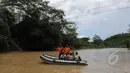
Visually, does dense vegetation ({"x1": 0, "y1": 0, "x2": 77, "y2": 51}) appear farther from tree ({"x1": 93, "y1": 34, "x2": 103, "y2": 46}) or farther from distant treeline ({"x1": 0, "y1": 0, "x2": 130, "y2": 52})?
tree ({"x1": 93, "y1": 34, "x2": 103, "y2": 46})

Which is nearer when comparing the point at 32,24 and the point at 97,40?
the point at 32,24

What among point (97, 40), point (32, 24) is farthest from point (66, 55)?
point (97, 40)

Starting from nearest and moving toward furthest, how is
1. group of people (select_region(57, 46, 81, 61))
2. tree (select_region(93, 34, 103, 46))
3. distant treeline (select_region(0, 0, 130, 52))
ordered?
1. group of people (select_region(57, 46, 81, 61))
2. distant treeline (select_region(0, 0, 130, 52))
3. tree (select_region(93, 34, 103, 46))

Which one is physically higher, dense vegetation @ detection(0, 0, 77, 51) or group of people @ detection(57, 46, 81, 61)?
dense vegetation @ detection(0, 0, 77, 51)

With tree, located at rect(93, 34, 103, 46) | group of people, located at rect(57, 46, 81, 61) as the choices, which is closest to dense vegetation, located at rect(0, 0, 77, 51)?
group of people, located at rect(57, 46, 81, 61)

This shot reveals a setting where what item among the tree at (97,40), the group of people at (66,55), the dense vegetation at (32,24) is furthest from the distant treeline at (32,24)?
the tree at (97,40)

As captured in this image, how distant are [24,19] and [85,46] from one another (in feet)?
87.5

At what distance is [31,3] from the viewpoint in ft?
168

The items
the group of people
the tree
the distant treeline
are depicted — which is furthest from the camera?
the tree

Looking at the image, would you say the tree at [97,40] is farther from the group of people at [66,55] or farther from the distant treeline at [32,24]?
the group of people at [66,55]

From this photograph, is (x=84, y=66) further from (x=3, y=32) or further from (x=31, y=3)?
(x=31, y=3)

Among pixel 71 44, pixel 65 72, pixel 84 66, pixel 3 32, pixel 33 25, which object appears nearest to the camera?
pixel 65 72

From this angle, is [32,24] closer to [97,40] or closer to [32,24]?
[32,24]

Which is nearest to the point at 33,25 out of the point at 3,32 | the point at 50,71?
the point at 3,32
